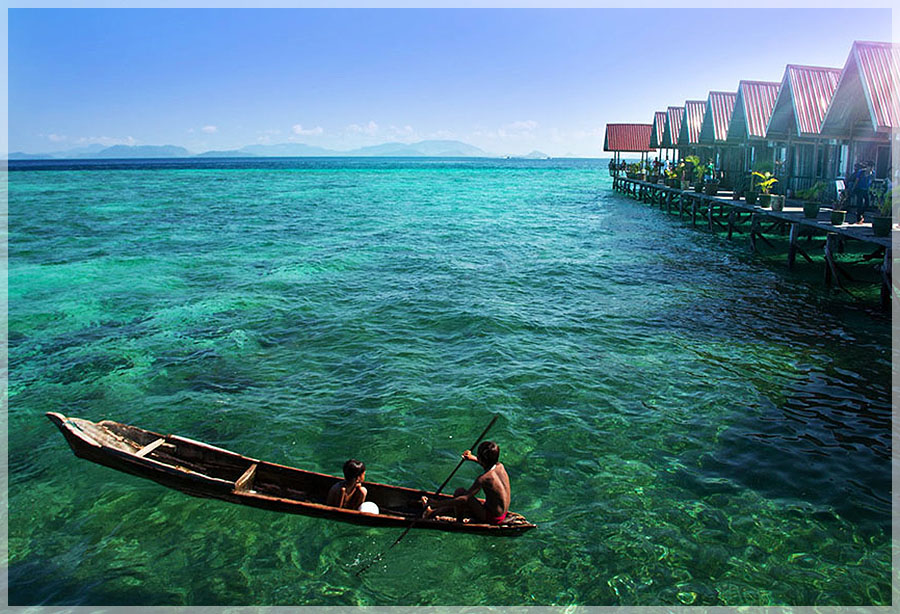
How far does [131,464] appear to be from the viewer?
8.03m

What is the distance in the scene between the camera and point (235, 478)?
848 centimetres

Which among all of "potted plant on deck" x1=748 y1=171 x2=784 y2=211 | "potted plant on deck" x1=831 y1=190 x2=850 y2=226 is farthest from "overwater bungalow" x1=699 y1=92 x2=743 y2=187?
"potted plant on deck" x1=831 y1=190 x2=850 y2=226

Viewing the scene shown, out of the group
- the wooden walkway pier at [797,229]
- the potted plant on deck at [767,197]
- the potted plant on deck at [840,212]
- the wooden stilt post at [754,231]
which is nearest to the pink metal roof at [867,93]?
the potted plant on deck at [840,212]

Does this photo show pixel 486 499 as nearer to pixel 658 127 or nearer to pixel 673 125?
pixel 673 125

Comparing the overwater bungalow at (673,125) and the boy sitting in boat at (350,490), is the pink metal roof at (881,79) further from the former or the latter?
the overwater bungalow at (673,125)

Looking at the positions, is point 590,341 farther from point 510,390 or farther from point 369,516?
point 369,516

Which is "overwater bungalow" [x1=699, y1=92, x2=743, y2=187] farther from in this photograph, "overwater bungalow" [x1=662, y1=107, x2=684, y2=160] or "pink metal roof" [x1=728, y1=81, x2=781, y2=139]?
"overwater bungalow" [x1=662, y1=107, x2=684, y2=160]

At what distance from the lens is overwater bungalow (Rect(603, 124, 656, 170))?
206 ft

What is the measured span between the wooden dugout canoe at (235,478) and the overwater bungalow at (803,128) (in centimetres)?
2467

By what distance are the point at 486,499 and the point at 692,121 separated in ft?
139

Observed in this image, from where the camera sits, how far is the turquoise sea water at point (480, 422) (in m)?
7.35

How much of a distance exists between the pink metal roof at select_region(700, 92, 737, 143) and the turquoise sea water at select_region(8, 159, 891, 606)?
15685mm

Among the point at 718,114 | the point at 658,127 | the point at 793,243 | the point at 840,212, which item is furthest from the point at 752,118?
the point at 658,127

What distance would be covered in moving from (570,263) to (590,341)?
37.0 feet
